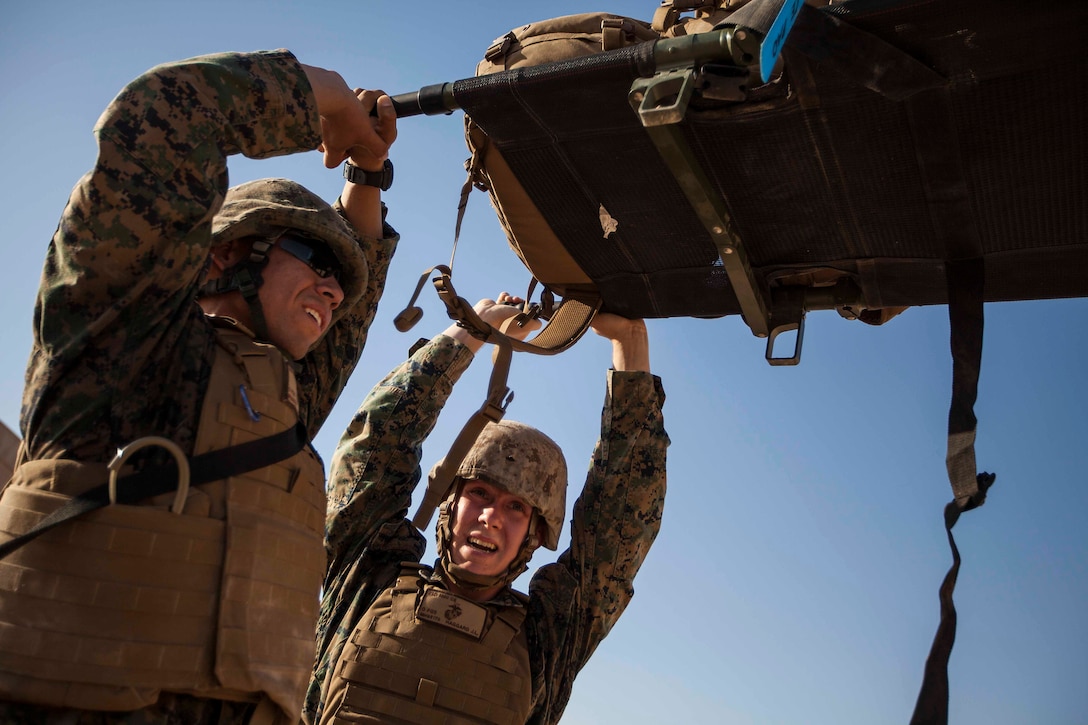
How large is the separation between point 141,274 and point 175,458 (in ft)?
1.47

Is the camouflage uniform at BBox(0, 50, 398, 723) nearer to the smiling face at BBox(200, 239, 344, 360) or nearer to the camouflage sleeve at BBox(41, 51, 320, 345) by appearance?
the camouflage sleeve at BBox(41, 51, 320, 345)

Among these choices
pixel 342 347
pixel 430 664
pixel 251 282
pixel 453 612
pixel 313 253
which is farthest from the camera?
pixel 453 612

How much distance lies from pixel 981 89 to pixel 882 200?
0.53 m

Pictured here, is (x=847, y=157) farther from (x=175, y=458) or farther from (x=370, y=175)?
(x=175, y=458)

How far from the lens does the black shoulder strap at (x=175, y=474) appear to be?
2.27m

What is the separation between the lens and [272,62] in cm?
273

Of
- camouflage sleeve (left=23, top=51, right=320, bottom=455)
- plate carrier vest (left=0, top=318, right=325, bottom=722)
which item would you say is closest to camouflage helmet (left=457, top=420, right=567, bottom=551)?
plate carrier vest (left=0, top=318, right=325, bottom=722)

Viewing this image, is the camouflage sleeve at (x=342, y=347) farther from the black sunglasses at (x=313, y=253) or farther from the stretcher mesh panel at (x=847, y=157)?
the stretcher mesh panel at (x=847, y=157)

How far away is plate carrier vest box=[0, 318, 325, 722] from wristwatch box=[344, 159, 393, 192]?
1.03 meters

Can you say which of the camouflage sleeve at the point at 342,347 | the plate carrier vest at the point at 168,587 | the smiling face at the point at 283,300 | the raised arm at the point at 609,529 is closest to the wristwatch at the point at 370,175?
the camouflage sleeve at the point at 342,347

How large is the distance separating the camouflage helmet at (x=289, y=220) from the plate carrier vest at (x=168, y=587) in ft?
1.70

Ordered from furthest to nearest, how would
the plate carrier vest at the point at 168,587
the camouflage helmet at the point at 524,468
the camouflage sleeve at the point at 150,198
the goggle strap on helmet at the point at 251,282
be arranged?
the camouflage helmet at the point at 524,468 < the goggle strap on helmet at the point at 251,282 < the camouflage sleeve at the point at 150,198 < the plate carrier vest at the point at 168,587

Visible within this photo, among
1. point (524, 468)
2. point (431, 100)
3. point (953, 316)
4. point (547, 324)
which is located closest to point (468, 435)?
point (524, 468)

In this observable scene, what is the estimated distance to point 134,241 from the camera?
239 centimetres
